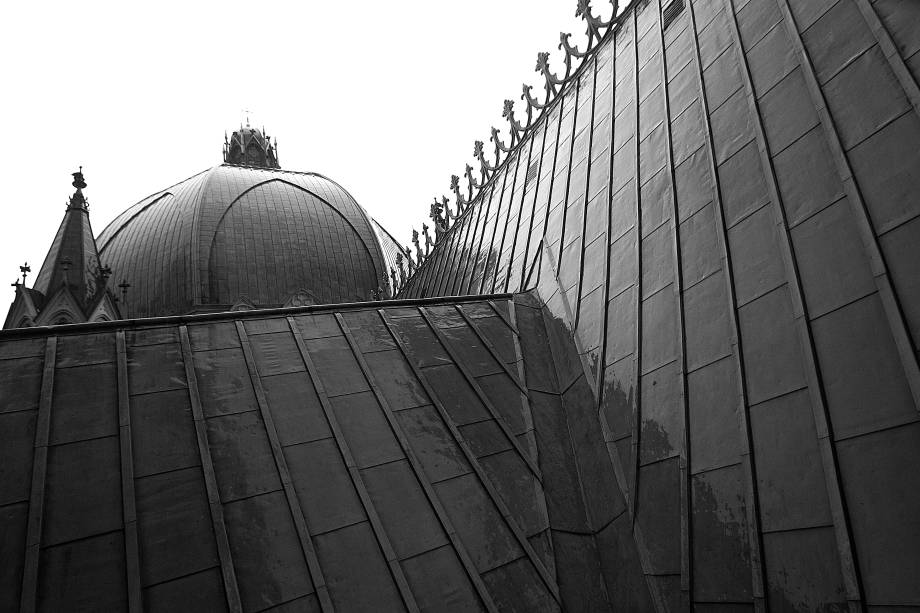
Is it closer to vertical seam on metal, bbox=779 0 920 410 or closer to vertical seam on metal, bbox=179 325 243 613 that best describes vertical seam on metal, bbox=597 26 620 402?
vertical seam on metal, bbox=779 0 920 410

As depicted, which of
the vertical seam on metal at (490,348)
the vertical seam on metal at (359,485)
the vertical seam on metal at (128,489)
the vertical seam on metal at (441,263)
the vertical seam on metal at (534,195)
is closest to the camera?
the vertical seam on metal at (128,489)

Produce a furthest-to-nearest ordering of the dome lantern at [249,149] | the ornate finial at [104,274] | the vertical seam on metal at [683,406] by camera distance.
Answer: the dome lantern at [249,149] → the ornate finial at [104,274] → the vertical seam on metal at [683,406]

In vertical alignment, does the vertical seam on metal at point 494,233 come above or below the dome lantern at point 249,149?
below

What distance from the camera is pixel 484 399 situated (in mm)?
8039

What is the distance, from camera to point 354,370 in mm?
7922

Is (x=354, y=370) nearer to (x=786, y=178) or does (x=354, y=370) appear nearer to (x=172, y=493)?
(x=172, y=493)

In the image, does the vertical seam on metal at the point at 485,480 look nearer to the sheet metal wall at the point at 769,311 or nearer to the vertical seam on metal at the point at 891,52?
the sheet metal wall at the point at 769,311

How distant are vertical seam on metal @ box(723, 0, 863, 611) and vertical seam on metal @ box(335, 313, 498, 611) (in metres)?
2.94

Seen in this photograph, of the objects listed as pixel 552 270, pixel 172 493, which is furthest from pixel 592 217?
pixel 172 493

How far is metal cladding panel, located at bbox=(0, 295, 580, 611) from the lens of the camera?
5.18 m

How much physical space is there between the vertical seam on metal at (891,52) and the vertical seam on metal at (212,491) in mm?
6739

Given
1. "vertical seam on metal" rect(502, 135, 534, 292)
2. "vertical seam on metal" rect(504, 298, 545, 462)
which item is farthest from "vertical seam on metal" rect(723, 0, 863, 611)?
"vertical seam on metal" rect(502, 135, 534, 292)

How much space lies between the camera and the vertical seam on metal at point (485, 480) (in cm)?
612

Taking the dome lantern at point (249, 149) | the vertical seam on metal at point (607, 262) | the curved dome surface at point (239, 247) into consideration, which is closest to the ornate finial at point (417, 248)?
the curved dome surface at point (239, 247)
